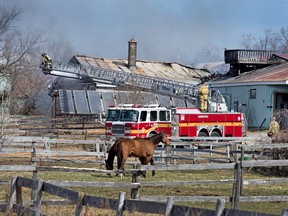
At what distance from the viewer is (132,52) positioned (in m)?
68.2

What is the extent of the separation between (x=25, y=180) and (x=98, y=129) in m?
38.7

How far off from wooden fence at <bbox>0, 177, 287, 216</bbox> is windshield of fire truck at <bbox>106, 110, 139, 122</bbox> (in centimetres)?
2372

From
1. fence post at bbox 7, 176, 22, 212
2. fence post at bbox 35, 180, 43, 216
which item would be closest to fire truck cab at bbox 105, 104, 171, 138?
fence post at bbox 7, 176, 22, 212

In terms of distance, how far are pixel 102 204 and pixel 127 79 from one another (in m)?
49.3

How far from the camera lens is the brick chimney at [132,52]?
66.4 metres

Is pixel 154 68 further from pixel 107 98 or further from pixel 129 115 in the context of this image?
pixel 129 115

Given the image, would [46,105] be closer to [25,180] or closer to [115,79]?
[115,79]

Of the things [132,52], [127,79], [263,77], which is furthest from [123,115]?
[132,52]

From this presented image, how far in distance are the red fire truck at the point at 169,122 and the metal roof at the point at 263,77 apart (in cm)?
1067

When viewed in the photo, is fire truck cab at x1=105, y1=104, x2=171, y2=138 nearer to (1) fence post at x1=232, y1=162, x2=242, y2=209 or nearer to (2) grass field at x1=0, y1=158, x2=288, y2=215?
(2) grass field at x1=0, y1=158, x2=288, y2=215

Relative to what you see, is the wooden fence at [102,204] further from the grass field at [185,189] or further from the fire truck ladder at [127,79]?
the fire truck ladder at [127,79]

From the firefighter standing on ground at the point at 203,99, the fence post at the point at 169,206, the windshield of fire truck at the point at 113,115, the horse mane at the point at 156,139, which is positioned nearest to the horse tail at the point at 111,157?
the horse mane at the point at 156,139

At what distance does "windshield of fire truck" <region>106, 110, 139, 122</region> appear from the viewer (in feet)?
117

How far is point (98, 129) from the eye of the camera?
50062mm
